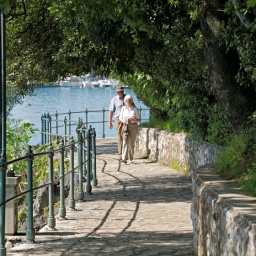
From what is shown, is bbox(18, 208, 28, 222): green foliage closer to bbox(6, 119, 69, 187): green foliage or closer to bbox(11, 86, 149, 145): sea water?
bbox(6, 119, 69, 187): green foliage

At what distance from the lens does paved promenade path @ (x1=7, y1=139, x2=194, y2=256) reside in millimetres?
9586

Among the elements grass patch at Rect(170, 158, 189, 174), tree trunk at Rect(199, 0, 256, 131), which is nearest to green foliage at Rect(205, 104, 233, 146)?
grass patch at Rect(170, 158, 189, 174)

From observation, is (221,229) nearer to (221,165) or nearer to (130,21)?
(221,165)

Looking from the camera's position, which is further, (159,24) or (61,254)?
(159,24)

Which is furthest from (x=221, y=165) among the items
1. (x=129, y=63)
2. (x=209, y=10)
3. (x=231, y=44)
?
(x=129, y=63)

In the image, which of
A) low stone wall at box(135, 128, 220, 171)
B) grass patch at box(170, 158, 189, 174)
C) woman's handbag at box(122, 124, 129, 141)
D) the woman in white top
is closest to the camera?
low stone wall at box(135, 128, 220, 171)

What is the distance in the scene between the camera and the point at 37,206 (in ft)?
54.0

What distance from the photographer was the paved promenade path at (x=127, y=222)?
9586 mm

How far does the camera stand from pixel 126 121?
19672 mm

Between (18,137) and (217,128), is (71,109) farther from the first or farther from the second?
(217,128)

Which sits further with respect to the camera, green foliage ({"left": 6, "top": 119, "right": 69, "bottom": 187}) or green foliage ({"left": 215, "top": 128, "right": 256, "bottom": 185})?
green foliage ({"left": 6, "top": 119, "right": 69, "bottom": 187})

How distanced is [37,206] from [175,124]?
579 cm

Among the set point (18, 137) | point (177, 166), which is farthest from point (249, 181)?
point (18, 137)

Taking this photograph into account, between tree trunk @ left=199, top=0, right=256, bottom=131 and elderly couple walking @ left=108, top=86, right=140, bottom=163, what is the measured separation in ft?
23.8
